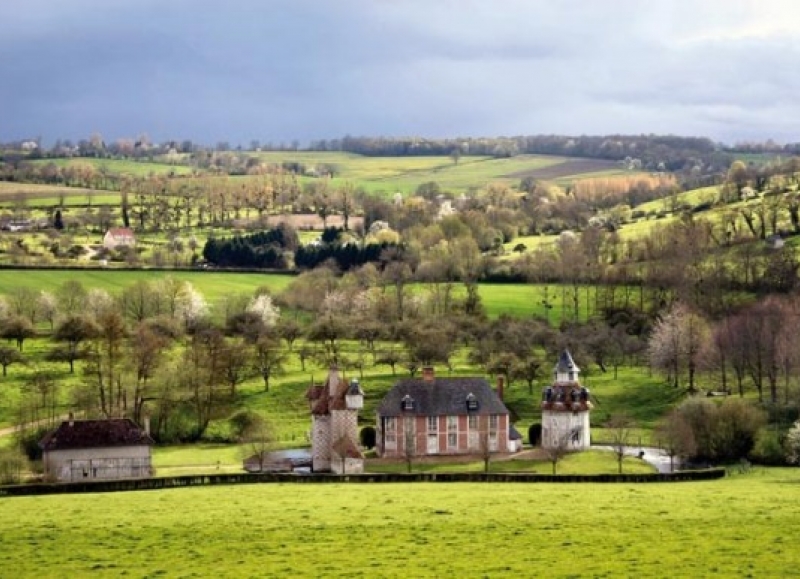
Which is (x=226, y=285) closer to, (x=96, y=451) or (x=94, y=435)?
(x=94, y=435)

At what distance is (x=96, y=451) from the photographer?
74.6m

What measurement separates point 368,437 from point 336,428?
7024 mm

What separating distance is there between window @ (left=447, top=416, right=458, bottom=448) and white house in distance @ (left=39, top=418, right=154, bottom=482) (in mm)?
18327

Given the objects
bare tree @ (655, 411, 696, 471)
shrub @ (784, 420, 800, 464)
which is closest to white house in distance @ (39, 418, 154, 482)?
bare tree @ (655, 411, 696, 471)

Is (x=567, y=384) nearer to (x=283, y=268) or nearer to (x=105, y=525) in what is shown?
(x=105, y=525)

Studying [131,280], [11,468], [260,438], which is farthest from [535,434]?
[131,280]

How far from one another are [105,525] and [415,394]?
107 ft

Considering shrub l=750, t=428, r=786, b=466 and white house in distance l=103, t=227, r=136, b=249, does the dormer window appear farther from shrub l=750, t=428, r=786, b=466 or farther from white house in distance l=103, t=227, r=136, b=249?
white house in distance l=103, t=227, r=136, b=249

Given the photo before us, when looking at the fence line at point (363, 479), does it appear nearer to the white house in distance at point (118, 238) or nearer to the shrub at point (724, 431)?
the shrub at point (724, 431)

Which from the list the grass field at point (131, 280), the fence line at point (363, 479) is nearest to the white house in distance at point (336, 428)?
the fence line at point (363, 479)

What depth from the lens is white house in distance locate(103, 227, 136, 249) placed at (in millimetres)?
173000

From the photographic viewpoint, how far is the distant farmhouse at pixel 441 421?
7994cm

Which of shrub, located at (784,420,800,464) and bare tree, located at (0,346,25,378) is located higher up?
bare tree, located at (0,346,25,378)

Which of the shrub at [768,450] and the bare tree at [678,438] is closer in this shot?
the shrub at [768,450]
